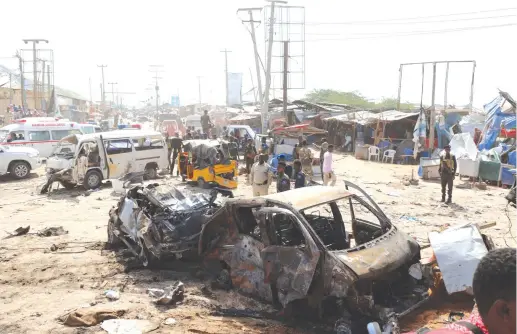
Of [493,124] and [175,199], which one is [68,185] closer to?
[175,199]

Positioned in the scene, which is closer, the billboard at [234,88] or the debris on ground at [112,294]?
the debris on ground at [112,294]

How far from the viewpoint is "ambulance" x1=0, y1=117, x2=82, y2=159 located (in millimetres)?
19688

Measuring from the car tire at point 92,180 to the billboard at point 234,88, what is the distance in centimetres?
5123

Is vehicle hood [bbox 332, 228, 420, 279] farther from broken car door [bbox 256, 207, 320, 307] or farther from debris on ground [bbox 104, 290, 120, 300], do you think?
debris on ground [bbox 104, 290, 120, 300]

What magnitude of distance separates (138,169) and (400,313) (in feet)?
40.1

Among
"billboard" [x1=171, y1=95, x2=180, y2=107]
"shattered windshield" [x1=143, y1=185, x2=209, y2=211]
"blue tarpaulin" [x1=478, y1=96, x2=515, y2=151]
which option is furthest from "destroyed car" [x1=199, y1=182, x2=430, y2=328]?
"billboard" [x1=171, y1=95, x2=180, y2=107]

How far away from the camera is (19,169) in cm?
1711

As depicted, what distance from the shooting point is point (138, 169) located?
1544cm

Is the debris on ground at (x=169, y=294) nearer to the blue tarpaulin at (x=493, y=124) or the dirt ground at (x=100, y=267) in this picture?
the dirt ground at (x=100, y=267)

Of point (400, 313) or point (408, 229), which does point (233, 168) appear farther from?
point (400, 313)

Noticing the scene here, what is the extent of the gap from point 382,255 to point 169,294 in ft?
8.98

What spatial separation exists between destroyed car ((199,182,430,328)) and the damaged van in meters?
9.40

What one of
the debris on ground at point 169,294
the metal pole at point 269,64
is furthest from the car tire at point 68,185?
the metal pole at point 269,64

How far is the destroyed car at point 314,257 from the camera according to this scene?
4.62 meters
